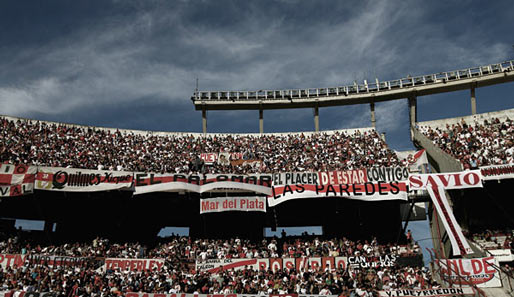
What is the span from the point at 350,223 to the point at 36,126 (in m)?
29.5

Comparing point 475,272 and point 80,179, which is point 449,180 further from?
point 80,179

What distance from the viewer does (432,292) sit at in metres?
17.3

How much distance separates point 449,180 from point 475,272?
279 inches

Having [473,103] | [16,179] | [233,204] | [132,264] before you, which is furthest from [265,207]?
[473,103]

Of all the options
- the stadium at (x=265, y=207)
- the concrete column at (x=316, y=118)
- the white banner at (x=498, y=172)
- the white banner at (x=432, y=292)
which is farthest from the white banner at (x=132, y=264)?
the concrete column at (x=316, y=118)

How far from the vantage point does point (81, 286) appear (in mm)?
21031

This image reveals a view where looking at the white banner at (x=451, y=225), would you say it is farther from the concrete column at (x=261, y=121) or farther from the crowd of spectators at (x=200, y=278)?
the concrete column at (x=261, y=121)

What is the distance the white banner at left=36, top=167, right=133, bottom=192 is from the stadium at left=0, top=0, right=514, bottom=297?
3.6 inches

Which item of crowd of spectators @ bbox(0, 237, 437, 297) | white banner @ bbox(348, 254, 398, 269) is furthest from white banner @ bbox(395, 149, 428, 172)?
white banner @ bbox(348, 254, 398, 269)

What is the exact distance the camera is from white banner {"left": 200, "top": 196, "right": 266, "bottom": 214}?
27203 millimetres

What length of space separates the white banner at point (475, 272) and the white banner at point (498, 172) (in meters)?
7.36

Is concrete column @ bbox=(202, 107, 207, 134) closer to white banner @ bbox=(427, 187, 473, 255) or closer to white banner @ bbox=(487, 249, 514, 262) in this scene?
white banner @ bbox=(427, 187, 473, 255)

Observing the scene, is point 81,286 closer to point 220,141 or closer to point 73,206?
point 73,206

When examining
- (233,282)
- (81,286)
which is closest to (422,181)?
(233,282)
